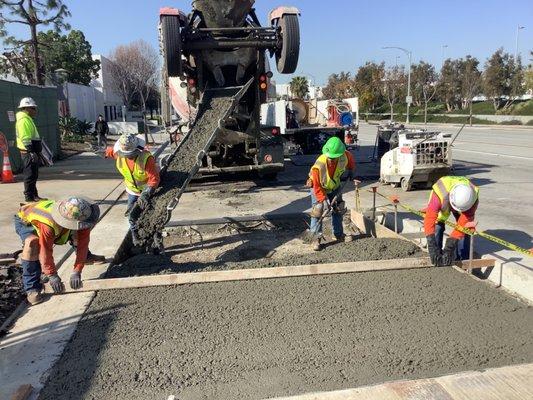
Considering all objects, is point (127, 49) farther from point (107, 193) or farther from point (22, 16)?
point (107, 193)

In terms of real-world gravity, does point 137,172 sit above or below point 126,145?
below

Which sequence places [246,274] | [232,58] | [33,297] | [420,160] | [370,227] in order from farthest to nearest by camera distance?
[420,160], [232,58], [370,227], [246,274], [33,297]

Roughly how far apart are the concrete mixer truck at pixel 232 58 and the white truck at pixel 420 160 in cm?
260

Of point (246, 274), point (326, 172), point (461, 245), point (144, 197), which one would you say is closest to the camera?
point (246, 274)

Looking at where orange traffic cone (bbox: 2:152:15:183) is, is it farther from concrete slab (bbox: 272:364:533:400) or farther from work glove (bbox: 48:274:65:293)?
concrete slab (bbox: 272:364:533:400)

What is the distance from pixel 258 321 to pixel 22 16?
18705mm

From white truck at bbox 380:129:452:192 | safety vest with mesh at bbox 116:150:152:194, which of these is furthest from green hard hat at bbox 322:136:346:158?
white truck at bbox 380:129:452:192

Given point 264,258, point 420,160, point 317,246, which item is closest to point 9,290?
point 264,258

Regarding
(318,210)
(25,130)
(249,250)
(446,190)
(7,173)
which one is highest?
(25,130)

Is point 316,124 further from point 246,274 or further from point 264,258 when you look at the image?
point 246,274

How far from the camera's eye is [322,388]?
3.08 metres

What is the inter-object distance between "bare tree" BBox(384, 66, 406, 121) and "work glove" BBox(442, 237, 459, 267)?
51336 millimetres

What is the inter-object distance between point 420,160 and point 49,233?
7892 mm

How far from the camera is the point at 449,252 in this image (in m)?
4.97
